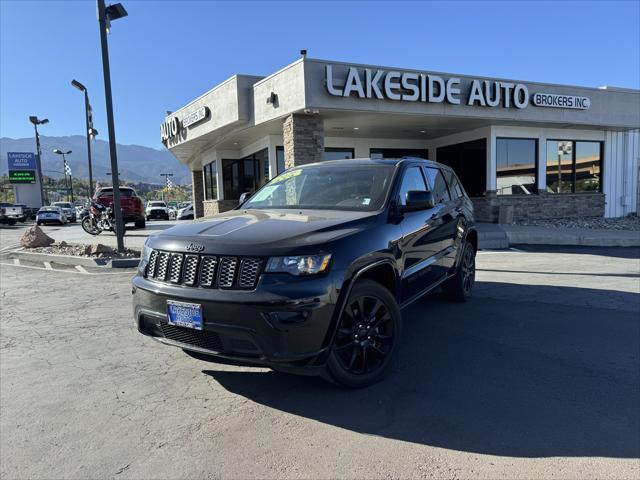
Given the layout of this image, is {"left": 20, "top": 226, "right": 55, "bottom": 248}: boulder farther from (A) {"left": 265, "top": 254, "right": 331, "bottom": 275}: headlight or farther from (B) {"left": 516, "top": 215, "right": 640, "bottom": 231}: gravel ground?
(B) {"left": 516, "top": 215, "right": 640, "bottom": 231}: gravel ground

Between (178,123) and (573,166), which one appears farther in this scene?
(178,123)

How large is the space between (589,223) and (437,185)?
574 inches

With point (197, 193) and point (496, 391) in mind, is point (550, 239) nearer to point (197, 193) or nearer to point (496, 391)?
point (496, 391)

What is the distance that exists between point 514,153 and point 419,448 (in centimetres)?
1683

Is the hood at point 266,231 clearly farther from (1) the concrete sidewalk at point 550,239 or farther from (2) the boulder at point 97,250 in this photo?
(1) the concrete sidewalk at point 550,239

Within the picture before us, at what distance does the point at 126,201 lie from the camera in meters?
18.6

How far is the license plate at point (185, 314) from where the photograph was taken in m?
3.02

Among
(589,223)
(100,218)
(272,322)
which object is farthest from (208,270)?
(589,223)

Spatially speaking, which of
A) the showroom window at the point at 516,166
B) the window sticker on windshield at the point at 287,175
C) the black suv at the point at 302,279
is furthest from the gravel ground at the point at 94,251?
the showroom window at the point at 516,166

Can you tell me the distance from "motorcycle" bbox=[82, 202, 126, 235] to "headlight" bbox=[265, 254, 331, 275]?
1467cm

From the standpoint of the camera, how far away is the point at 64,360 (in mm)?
4250

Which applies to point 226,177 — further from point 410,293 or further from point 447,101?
point 410,293

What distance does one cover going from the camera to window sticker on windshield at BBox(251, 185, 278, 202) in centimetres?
486

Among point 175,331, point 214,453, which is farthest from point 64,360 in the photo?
point 214,453
